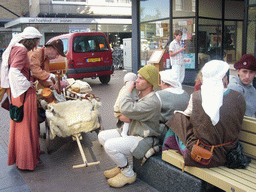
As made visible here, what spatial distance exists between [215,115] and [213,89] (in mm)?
239

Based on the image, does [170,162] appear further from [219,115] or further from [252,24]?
[252,24]

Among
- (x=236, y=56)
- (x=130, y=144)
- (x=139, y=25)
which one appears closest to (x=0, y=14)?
(x=139, y=25)

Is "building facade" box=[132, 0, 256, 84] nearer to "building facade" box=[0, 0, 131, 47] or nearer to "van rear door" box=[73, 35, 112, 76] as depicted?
"van rear door" box=[73, 35, 112, 76]

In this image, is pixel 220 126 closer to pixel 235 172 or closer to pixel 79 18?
pixel 235 172

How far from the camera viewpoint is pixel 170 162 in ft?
10.3

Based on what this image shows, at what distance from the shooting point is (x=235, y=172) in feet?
8.89

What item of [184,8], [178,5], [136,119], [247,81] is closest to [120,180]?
[136,119]

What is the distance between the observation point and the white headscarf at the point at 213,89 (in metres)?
2.57

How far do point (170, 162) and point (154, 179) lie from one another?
1.36 ft

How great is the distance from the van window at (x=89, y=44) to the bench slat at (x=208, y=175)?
8632mm

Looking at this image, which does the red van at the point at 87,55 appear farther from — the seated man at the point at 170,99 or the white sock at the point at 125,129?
the white sock at the point at 125,129

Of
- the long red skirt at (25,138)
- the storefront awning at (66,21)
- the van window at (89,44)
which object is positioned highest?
the storefront awning at (66,21)

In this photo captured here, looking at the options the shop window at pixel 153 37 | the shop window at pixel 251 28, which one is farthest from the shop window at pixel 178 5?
the shop window at pixel 251 28

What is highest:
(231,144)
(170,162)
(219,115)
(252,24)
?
(252,24)
